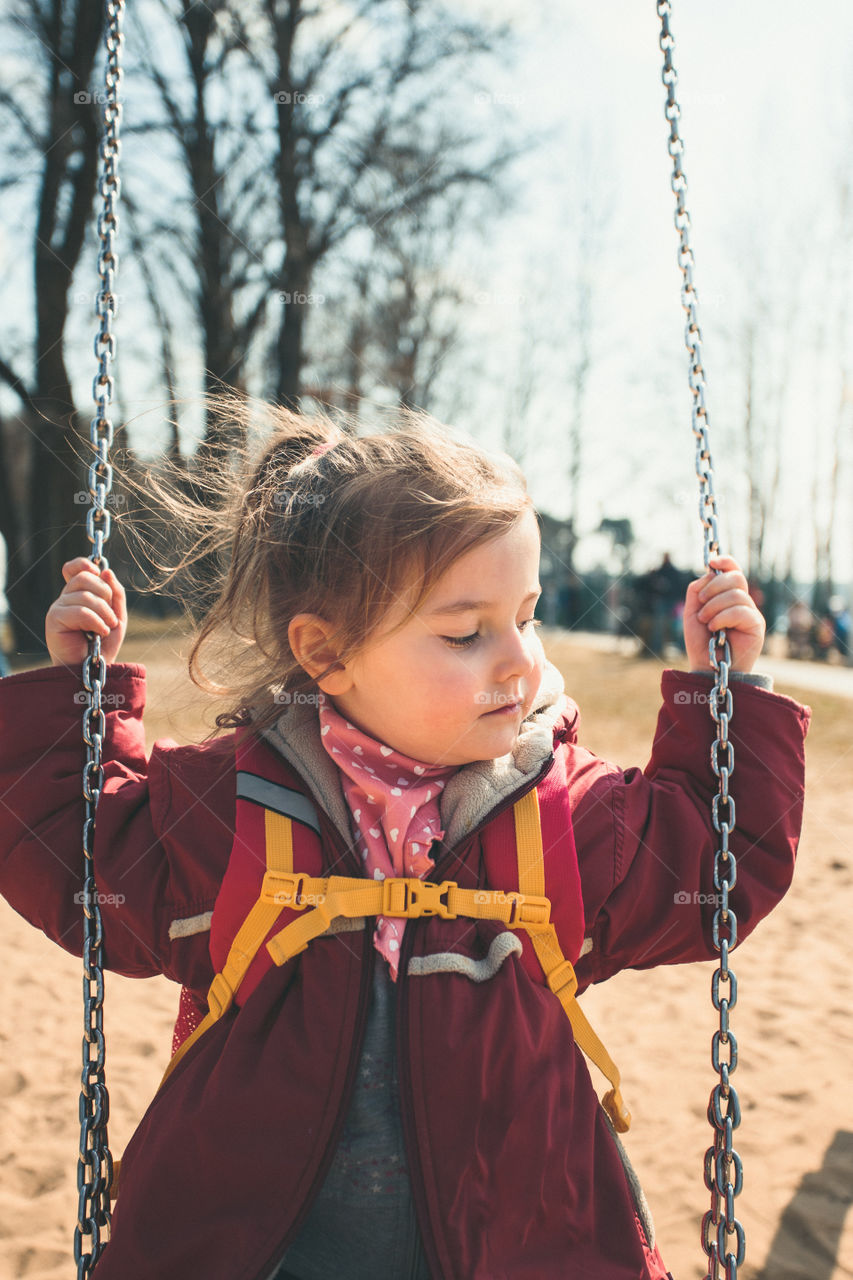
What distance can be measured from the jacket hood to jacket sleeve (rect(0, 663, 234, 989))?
4.7 inches

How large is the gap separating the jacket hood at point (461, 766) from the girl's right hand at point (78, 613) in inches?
14.0

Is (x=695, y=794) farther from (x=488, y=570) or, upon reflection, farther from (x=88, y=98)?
(x=88, y=98)

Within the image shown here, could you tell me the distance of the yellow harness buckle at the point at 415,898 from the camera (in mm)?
1515

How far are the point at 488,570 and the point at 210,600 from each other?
82 centimetres

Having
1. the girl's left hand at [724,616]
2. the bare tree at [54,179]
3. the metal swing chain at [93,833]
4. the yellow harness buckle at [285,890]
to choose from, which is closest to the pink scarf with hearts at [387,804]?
the yellow harness buckle at [285,890]

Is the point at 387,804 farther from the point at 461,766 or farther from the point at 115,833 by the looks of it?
the point at 115,833

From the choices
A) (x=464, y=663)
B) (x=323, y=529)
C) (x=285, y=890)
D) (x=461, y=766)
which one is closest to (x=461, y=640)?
(x=464, y=663)

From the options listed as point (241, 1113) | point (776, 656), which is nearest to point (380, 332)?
point (776, 656)

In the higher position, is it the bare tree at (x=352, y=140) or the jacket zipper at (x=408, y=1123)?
the bare tree at (x=352, y=140)

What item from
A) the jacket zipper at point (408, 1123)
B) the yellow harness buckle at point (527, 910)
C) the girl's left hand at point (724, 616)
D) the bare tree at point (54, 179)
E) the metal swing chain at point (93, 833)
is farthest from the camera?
the bare tree at point (54, 179)

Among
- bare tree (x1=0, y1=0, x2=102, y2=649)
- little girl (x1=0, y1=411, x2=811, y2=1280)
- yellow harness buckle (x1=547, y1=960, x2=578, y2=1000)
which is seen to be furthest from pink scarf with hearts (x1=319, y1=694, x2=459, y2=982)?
bare tree (x1=0, y1=0, x2=102, y2=649)

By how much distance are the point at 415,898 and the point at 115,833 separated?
524 mm

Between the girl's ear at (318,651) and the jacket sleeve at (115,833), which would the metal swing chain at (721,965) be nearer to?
the girl's ear at (318,651)

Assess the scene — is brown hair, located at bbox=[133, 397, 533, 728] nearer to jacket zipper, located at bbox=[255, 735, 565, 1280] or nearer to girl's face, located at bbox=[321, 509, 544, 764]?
girl's face, located at bbox=[321, 509, 544, 764]
